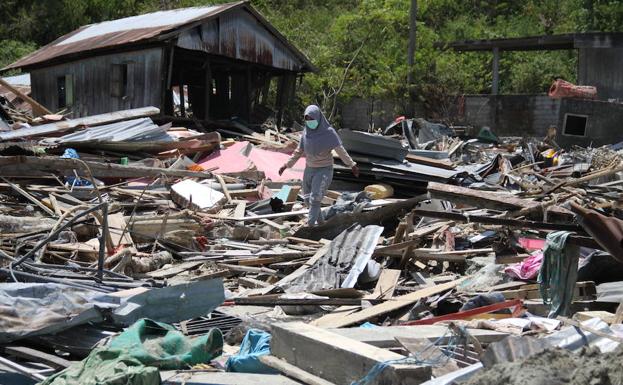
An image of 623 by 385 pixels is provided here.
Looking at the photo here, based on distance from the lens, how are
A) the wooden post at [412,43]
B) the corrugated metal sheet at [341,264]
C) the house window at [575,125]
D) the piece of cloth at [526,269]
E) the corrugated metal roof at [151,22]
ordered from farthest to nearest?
the wooden post at [412,43] < the house window at [575,125] < the corrugated metal roof at [151,22] < the corrugated metal sheet at [341,264] < the piece of cloth at [526,269]

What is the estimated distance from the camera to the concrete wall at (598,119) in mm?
22016

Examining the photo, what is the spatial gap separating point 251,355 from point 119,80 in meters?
18.4

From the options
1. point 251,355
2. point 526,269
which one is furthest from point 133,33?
point 251,355

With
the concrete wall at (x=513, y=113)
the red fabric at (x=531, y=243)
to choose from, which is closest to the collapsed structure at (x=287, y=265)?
the red fabric at (x=531, y=243)

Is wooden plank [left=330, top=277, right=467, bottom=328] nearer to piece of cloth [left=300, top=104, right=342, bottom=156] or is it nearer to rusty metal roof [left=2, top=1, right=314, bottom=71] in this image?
piece of cloth [left=300, top=104, right=342, bottom=156]

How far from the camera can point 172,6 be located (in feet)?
131

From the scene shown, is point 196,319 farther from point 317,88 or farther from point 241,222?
point 317,88

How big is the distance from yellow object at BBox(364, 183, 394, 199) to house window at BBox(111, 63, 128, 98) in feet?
39.3

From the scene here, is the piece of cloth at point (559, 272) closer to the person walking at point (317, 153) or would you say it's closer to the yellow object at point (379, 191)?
the person walking at point (317, 153)

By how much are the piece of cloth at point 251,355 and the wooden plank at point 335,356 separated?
5.5 inches

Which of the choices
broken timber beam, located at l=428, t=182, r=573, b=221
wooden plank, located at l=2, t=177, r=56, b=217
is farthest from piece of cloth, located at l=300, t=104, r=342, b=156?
wooden plank, located at l=2, t=177, r=56, b=217

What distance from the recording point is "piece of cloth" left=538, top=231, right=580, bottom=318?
502 centimetres

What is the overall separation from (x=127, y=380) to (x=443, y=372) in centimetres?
180

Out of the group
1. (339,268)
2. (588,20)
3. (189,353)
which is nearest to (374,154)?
(339,268)
